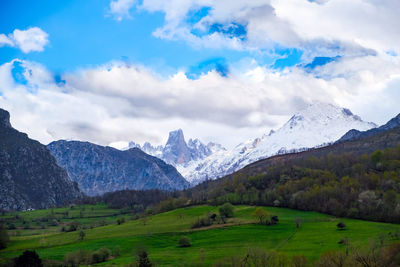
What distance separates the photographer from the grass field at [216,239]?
103675mm

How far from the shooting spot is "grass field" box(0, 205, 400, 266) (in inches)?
4082

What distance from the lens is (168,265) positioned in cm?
9388

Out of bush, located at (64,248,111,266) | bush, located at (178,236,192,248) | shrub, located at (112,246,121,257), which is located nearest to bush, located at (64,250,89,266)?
bush, located at (64,248,111,266)

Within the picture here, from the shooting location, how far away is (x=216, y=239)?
127m

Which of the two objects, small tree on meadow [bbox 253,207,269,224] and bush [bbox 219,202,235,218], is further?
bush [bbox 219,202,235,218]

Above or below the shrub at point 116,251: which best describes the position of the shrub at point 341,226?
below

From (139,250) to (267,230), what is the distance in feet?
154

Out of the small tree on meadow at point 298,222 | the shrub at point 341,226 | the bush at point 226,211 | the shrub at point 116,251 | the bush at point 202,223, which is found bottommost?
the shrub at point 341,226

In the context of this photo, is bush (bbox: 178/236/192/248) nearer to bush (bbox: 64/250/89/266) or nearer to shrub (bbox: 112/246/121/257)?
shrub (bbox: 112/246/121/257)

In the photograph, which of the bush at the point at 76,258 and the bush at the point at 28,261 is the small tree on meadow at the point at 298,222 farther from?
the bush at the point at 28,261

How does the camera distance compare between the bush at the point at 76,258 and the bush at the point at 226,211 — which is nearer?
the bush at the point at 76,258

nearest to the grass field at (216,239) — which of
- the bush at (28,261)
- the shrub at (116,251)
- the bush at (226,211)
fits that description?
the shrub at (116,251)

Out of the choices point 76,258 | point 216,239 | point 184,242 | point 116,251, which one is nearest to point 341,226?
point 216,239

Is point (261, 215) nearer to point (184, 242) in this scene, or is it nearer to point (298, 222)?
point (298, 222)
